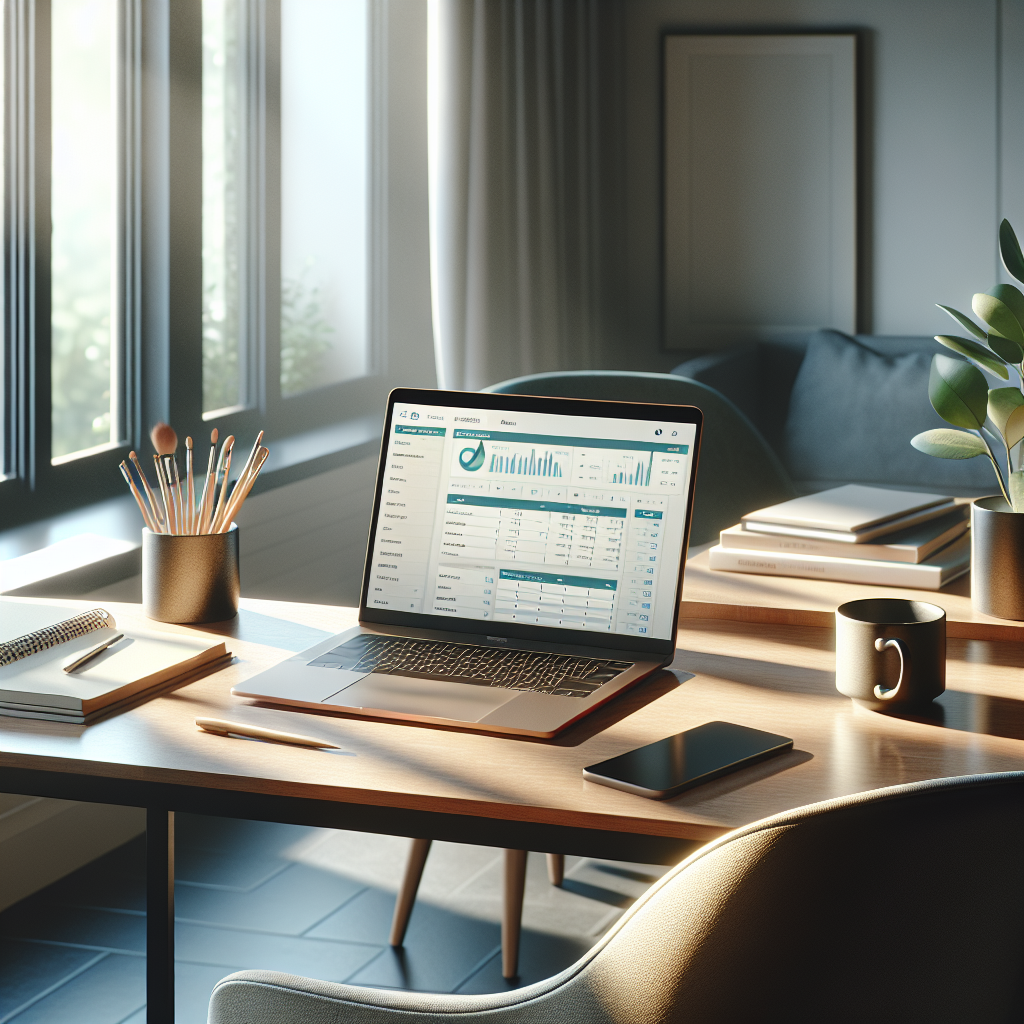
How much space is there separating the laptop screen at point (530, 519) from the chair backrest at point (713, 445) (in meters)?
0.97

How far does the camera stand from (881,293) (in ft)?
14.9

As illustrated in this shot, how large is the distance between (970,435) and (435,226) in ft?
6.46

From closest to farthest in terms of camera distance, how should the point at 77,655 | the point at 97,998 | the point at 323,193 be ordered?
the point at 77,655 → the point at 97,998 → the point at 323,193

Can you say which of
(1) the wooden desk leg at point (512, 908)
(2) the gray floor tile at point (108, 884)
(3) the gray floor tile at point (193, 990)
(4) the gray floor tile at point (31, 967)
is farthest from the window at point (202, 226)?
(1) the wooden desk leg at point (512, 908)

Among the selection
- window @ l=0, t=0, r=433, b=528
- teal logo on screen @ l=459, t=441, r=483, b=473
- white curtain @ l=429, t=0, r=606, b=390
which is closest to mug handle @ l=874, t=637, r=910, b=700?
teal logo on screen @ l=459, t=441, r=483, b=473

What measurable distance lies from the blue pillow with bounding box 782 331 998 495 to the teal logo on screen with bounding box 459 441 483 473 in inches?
106

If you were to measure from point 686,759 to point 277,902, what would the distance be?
53.0 inches

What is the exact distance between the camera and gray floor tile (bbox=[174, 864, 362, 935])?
2086mm

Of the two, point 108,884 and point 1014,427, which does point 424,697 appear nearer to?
point 1014,427

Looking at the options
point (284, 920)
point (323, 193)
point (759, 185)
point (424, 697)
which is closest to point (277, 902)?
point (284, 920)

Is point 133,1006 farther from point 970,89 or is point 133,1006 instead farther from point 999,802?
point 970,89

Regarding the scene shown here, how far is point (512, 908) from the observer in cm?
193

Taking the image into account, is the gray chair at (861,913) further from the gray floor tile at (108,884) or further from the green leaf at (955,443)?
the gray floor tile at (108,884)

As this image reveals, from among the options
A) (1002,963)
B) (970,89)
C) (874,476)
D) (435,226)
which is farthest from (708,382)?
(1002,963)
